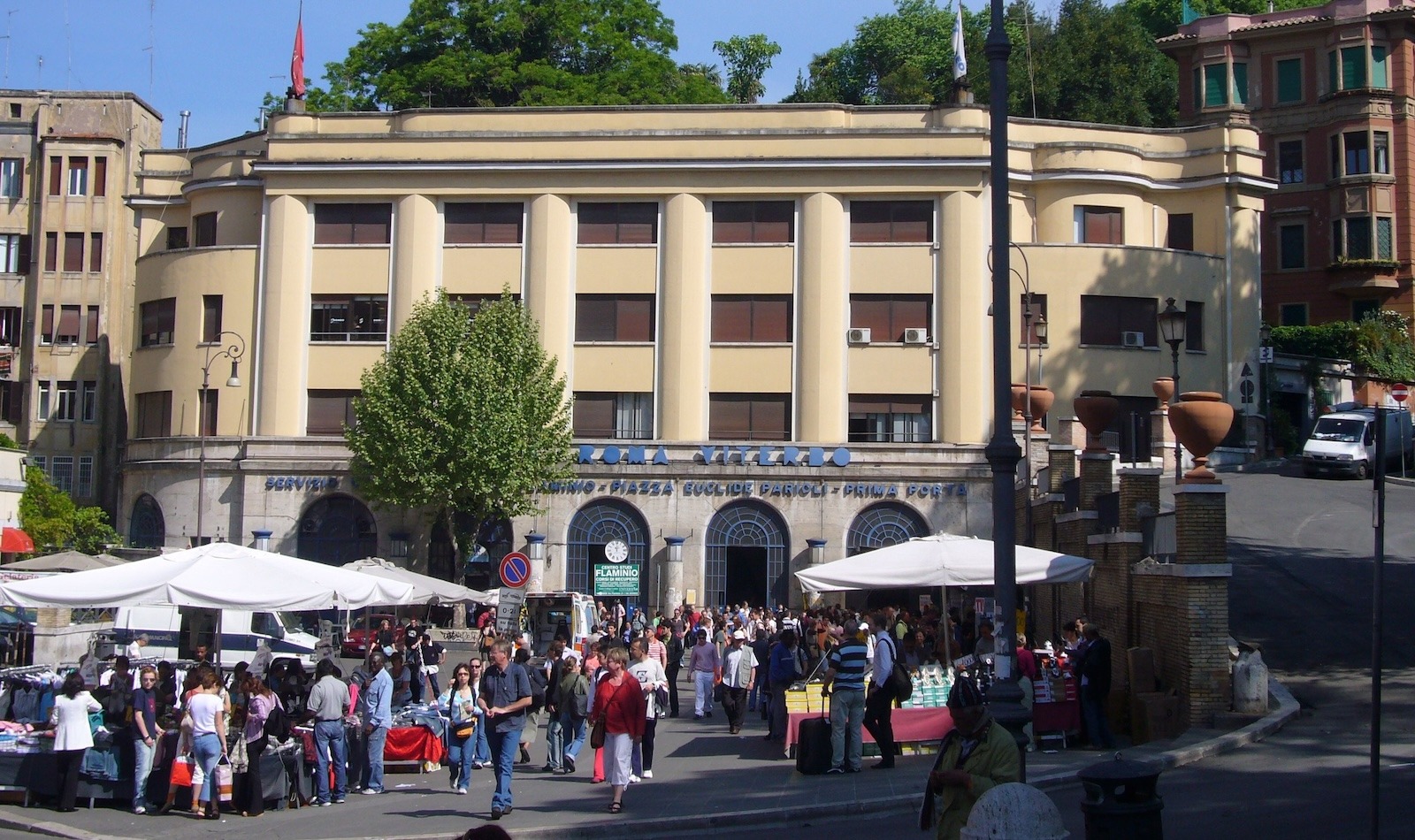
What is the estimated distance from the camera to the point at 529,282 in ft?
146

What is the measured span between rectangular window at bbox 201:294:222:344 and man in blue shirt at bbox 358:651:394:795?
3126 cm

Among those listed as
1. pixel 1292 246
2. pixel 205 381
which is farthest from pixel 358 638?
pixel 1292 246

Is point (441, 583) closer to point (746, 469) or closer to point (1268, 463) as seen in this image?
point (746, 469)

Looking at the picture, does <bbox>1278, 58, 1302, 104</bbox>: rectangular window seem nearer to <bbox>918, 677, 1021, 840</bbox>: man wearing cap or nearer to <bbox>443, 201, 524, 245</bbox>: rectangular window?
<bbox>443, 201, 524, 245</bbox>: rectangular window

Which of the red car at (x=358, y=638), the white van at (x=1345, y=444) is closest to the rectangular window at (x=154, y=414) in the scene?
the red car at (x=358, y=638)

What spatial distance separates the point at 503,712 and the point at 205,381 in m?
31.4

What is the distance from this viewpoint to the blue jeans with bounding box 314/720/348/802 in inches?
659

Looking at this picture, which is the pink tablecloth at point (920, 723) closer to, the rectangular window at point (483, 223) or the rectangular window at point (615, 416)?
the rectangular window at point (615, 416)

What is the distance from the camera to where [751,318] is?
145ft

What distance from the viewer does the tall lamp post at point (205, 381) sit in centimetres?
4422

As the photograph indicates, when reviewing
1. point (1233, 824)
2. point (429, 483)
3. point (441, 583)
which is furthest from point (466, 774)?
point (429, 483)

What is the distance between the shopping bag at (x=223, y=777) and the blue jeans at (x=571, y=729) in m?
4.31

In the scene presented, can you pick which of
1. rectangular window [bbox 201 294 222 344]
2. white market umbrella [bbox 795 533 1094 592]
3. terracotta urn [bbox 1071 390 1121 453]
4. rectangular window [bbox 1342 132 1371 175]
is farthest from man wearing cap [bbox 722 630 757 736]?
rectangular window [bbox 1342 132 1371 175]

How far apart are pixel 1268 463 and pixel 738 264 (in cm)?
1915
